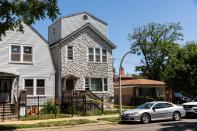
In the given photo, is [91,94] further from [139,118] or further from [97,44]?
[139,118]

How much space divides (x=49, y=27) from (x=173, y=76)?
1545cm

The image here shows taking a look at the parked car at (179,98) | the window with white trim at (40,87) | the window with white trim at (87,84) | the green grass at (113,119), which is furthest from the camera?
the parked car at (179,98)

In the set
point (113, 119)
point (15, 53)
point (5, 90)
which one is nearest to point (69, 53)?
point (15, 53)

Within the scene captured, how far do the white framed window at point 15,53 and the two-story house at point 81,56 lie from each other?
422 centimetres

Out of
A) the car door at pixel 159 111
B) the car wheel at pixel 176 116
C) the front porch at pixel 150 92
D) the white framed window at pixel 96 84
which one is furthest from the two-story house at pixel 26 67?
the front porch at pixel 150 92

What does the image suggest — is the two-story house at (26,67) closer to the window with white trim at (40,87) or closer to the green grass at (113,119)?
the window with white trim at (40,87)

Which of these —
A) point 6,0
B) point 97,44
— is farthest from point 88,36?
point 6,0

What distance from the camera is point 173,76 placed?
4594 cm

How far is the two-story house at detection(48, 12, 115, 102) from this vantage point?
3741 cm

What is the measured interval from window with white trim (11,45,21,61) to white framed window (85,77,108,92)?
7.36 m

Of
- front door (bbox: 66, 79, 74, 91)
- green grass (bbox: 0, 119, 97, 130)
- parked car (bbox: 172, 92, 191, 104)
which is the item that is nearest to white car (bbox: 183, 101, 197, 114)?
green grass (bbox: 0, 119, 97, 130)

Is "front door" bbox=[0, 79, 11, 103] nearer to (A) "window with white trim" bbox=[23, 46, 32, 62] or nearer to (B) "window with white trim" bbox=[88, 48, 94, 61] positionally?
(A) "window with white trim" bbox=[23, 46, 32, 62]

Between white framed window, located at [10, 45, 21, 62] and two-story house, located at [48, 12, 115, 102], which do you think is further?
two-story house, located at [48, 12, 115, 102]

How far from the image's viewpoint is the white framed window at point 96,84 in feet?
126
